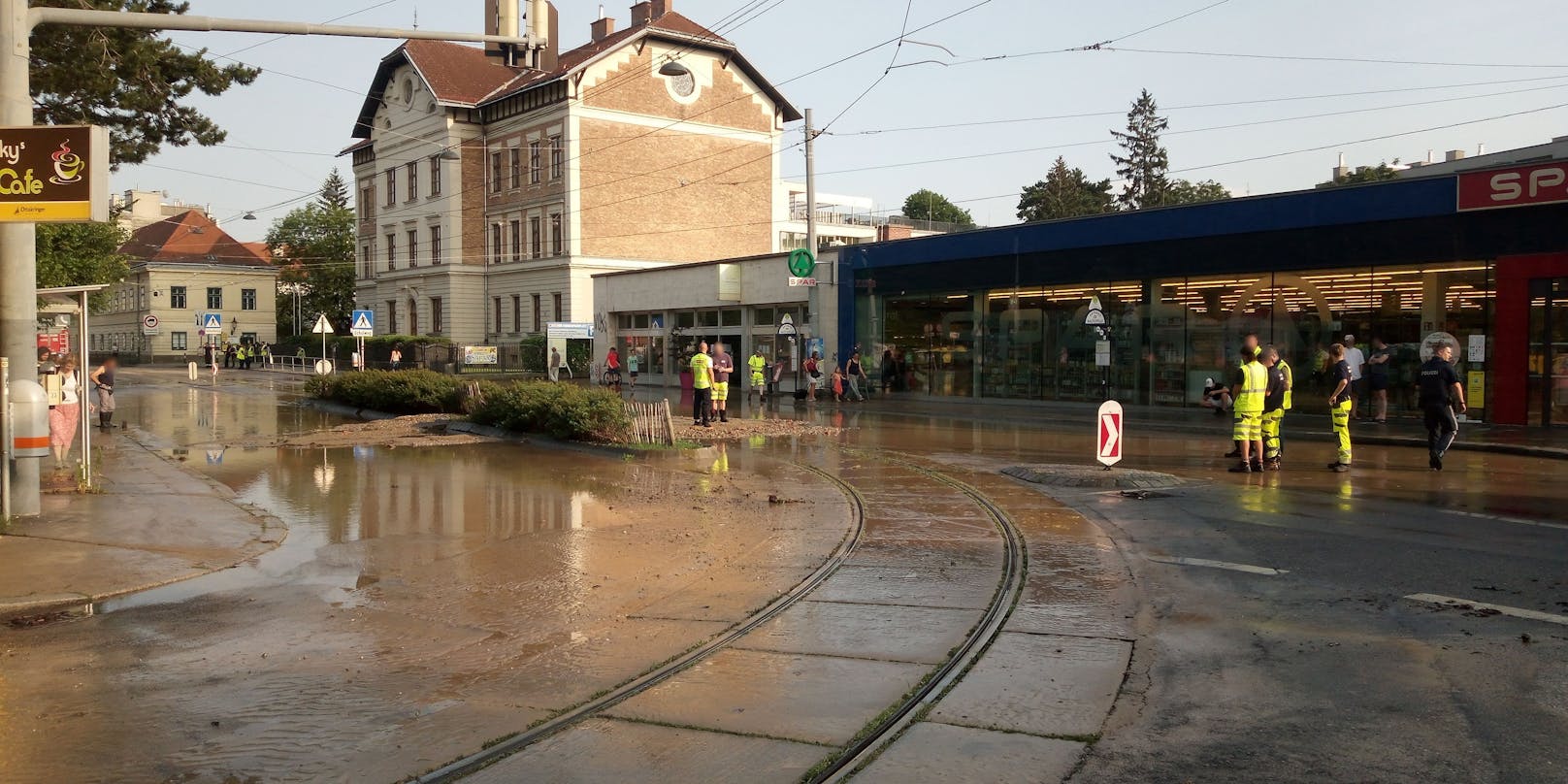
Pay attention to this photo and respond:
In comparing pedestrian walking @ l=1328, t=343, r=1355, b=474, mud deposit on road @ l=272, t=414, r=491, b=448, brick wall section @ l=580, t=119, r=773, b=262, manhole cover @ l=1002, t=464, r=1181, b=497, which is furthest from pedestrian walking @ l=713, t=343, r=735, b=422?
brick wall section @ l=580, t=119, r=773, b=262

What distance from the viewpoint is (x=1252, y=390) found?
15.1 metres

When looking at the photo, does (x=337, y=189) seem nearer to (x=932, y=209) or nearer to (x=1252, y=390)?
(x=932, y=209)

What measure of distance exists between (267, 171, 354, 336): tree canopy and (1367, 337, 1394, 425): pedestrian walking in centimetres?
7884

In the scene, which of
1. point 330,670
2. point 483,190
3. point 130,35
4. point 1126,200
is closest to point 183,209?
point 483,190

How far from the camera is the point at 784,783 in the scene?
182 inches

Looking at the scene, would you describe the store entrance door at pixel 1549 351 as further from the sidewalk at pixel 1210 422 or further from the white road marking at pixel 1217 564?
the white road marking at pixel 1217 564

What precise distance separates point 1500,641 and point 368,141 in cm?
7050

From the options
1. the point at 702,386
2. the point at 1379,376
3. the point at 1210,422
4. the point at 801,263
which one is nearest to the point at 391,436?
the point at 702,386

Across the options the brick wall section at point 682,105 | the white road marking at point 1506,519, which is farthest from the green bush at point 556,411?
the brick wall section at point 682,105

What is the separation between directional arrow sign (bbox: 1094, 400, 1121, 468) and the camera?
14.2 m

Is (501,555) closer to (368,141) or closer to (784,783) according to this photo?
(784,783)

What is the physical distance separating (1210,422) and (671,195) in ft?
120

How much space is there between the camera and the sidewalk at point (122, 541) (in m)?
8.27

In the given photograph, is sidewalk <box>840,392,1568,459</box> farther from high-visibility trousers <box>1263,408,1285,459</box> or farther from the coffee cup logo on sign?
the coffee cup logo on sign
